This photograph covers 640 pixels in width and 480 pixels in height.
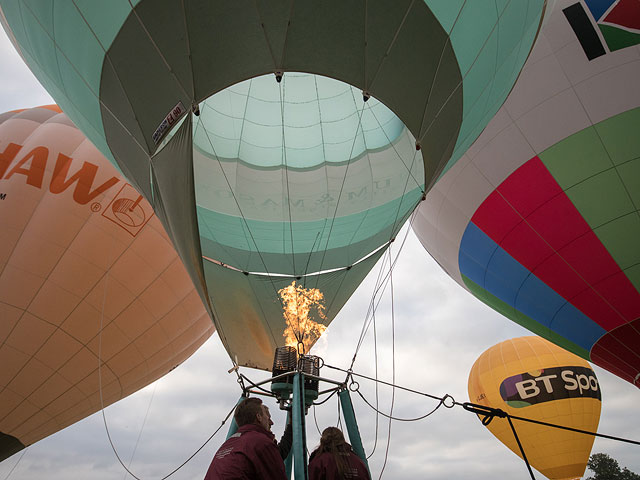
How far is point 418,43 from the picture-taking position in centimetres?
322

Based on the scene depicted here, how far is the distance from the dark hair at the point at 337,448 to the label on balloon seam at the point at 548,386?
857 cm

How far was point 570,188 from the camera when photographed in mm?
5707

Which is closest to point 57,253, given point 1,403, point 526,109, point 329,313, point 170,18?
point 1,403

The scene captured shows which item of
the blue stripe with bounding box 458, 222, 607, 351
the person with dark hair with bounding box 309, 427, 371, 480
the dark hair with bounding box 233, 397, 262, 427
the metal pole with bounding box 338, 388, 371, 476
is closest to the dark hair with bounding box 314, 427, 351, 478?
the person with dark hair with bounding box 309, 427, 371, 480

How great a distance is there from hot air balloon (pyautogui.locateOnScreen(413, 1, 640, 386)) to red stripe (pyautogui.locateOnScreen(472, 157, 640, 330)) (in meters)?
0.01

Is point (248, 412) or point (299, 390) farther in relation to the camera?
point (299, 390)

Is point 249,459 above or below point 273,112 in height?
below

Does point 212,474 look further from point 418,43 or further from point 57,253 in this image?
point 57,253

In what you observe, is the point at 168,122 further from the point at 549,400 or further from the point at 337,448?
the point at 549,400

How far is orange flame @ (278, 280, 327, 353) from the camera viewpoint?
14.5ft

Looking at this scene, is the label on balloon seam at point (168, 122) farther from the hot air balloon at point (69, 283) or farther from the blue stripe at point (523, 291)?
the blue stripe at point (523, 291)

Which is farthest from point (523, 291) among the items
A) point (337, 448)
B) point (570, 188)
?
point (337, 448)

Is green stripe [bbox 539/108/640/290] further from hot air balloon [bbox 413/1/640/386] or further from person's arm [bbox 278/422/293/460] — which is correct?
person's arm [bbox 278/422/293/460]

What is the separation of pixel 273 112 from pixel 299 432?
311cm
